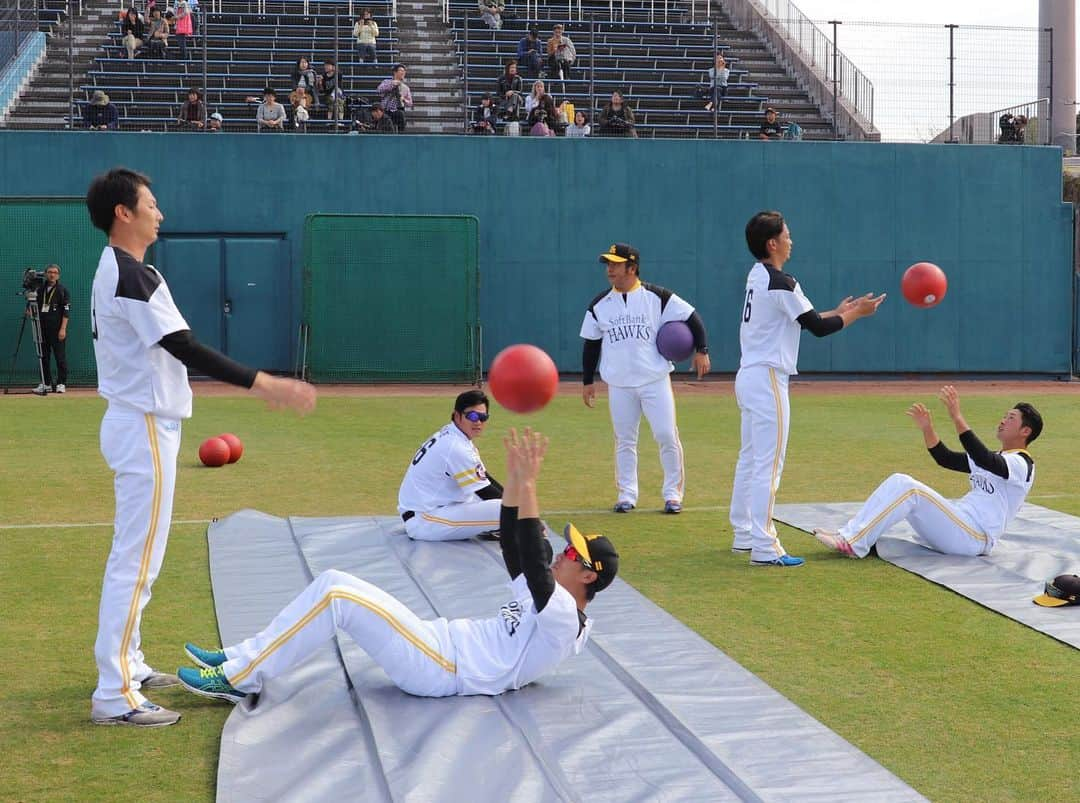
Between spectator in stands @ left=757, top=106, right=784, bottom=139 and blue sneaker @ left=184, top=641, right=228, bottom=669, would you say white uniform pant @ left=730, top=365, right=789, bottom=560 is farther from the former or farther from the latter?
spectator in stands @ left=757, top=106, right=784, bottom=139

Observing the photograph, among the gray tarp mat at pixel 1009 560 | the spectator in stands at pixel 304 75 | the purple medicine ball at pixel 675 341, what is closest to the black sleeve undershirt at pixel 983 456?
the gray tarp mat at pixel 1009 560

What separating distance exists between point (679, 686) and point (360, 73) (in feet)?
82.3

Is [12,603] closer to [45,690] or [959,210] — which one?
[45,690]

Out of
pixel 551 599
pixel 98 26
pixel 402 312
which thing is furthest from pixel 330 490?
pixel 98 26

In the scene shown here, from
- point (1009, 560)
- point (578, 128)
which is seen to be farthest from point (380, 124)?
point (1009, 560)

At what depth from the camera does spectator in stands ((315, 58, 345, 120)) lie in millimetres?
26109

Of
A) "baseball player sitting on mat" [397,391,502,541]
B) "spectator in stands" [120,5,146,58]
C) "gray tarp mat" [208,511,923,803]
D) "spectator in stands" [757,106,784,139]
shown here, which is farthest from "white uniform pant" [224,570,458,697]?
"spectator in stands" [120,5,146,58]

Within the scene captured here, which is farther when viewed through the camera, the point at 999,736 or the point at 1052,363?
the point at 1052,363

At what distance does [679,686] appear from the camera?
610cm

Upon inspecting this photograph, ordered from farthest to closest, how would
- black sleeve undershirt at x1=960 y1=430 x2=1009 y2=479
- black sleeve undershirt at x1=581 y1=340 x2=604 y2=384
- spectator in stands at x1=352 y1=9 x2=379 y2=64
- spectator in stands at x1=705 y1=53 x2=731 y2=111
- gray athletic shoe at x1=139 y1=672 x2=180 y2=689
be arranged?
1. spectator in stands at x1=352 y1=9 x2=379 y2=64
2. spectator in stands at x1=705 y1=53 x2=731 y2=111
3. black sleeve undershirt at x1=581 y1=340 x2=604 y2=384
4. black sleeve undershirt at x1=960 y1=430 x2=1009 y2=479
5. gray athletic shoe at x1=139 y1=672 x2=180 y2=689

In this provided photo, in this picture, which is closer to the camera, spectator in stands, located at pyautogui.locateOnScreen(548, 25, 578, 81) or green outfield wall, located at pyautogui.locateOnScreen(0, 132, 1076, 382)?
green outfield wall, located at pyautogui.locateOnScreen(0, 132, 1076, 382)

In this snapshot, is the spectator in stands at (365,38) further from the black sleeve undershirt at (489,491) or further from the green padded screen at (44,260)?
the black sleeve undershirt at (489,491)

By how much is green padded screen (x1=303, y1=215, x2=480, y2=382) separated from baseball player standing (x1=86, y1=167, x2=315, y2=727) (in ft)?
63.3

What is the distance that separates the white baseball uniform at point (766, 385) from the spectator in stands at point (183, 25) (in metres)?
23.0
